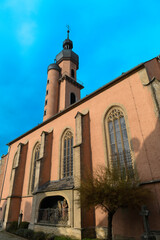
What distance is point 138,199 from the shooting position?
7621mm

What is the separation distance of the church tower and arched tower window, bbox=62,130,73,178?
352 inches

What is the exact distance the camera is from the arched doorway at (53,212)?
11.2m

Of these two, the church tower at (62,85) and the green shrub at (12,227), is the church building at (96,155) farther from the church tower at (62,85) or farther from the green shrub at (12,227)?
the church tower at (62,85)

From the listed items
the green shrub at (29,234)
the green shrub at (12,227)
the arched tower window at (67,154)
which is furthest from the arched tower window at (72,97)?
the green shrub at (29,234)

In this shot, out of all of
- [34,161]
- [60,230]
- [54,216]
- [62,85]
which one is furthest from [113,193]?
[62,85]

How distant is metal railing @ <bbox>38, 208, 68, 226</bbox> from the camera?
11070 millimetres

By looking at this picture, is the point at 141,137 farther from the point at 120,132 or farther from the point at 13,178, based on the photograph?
the point at 13,178

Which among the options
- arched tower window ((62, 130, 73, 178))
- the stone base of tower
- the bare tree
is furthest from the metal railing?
the bare tree

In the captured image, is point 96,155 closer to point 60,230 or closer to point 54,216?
point 54,216

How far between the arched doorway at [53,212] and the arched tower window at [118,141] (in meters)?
4.88

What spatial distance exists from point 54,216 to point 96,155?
5.41 meters

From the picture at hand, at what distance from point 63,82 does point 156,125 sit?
65.3ft

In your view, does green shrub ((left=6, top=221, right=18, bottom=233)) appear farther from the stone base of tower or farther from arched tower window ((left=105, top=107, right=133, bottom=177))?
arched tower window ((left=105, top=107, right=133, bottom=177))

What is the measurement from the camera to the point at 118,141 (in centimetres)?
1163
